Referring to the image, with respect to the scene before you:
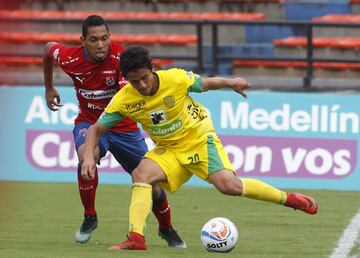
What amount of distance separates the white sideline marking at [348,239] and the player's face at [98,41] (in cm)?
252

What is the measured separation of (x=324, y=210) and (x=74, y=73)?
3.60 metres

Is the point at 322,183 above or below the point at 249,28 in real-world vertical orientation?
below

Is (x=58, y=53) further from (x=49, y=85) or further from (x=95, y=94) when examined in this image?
(x=95, y=94)

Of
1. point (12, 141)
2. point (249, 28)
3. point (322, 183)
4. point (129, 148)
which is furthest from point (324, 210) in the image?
point (249, 28)

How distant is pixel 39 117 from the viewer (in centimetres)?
1384

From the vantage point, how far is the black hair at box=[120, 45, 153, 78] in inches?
290

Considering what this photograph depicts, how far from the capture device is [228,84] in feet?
24.9

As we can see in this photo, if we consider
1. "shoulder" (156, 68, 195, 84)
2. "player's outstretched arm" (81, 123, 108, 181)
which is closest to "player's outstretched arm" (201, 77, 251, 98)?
"shoulder" (156, 68, 195, 84)

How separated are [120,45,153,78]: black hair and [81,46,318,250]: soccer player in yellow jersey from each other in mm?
216

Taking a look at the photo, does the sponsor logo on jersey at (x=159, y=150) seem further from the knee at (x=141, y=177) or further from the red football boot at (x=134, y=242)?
the red football boot at (x=134, y=242)

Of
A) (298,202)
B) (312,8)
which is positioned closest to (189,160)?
(298,202)

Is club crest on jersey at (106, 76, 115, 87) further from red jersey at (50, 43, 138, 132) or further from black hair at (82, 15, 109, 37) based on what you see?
black hair at (82, 15, 109, 37)

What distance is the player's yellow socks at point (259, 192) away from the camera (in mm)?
7801

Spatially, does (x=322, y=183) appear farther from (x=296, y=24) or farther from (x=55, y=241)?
(x=55, y=241)
